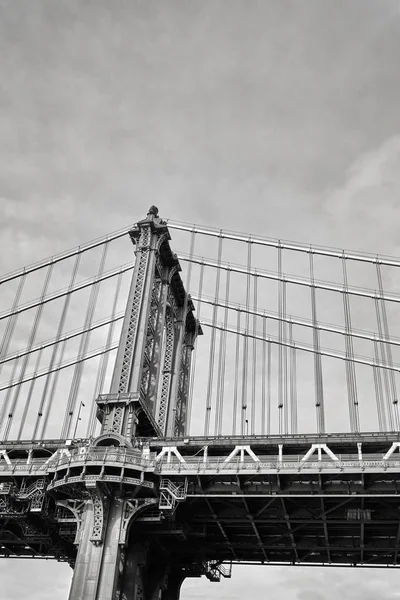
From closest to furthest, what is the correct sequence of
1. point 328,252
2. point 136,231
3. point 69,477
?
point 69,477
point 136,231
point 328,252

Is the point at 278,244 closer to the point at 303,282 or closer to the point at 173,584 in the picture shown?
the point at 303,282

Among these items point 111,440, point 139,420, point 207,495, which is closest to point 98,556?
point 111,440

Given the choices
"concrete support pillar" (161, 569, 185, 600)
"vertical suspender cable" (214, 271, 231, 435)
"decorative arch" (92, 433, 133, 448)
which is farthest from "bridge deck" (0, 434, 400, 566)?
"vertical suspender cable" (214, 271, 231, 435)

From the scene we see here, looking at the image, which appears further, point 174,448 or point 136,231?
point 136,231

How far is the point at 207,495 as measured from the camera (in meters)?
46.4

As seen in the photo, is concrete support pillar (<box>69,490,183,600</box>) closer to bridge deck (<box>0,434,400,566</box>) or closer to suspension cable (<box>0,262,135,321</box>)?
bridge deck (<box>0,434,400,566</box>)

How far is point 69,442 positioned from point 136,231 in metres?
22.0

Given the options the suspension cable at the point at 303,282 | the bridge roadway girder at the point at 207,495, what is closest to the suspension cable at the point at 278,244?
the suspension cable at the point at 303,282

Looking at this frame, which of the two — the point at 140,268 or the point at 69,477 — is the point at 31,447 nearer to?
the point at 69,477

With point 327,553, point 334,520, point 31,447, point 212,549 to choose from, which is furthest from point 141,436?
point 327,553

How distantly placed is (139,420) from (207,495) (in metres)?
8.80

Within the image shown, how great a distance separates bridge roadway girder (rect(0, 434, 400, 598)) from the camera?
4428cm

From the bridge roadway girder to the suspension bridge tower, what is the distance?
195 mm

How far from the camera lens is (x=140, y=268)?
58000 mm
